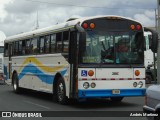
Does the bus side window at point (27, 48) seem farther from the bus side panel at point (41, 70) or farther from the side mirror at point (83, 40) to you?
the side mirror at point (83, 40)

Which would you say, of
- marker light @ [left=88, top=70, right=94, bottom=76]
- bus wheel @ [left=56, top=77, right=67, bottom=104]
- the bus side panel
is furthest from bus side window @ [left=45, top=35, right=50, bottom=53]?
marker light @ [left=88, top=70, right=94, bottom=76]

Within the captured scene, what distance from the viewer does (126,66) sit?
49.0 feet

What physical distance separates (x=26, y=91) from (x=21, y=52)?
2.99 metres

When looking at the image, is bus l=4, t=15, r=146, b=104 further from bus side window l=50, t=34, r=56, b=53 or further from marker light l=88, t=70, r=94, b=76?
bus side window l=50, t=34, r=56, b=53

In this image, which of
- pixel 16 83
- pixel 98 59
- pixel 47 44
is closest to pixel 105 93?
pixel 98 59

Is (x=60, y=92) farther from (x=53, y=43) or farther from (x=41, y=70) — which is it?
(x=41, y=70)

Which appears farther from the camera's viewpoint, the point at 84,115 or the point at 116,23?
the point at 116,23

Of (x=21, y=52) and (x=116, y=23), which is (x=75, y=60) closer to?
(x=116, y=23)

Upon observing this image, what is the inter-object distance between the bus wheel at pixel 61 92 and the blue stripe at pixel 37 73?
1.36 feet

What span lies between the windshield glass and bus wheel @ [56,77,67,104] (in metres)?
1.70

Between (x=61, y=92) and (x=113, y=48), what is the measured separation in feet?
8.76

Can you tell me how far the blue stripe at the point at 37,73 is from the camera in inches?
669

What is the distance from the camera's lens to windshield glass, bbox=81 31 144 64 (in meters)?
14.6

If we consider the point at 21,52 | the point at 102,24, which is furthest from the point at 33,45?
the point at 102,24
